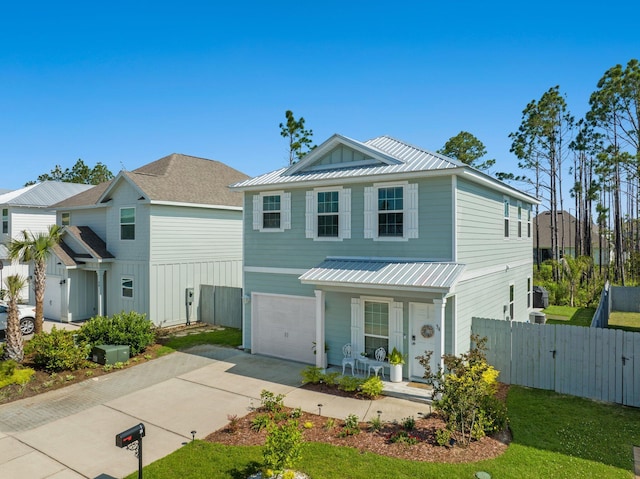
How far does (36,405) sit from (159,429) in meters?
3.88

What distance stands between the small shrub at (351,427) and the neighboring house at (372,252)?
3037mm

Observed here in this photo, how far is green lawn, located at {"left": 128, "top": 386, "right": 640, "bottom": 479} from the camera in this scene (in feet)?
22.1

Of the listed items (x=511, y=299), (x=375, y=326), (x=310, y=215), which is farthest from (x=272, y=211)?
(x=511, y=299)

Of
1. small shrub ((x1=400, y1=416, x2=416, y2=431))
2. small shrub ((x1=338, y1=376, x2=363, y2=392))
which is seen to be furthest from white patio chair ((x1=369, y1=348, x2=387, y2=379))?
small shrub ((x1=400, y1=416, x2=416, y2=431))

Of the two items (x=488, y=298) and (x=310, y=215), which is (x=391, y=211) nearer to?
(x=310, y=215)

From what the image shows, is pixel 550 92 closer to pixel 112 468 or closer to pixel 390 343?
pixel 390 343

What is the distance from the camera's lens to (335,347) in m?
12.6

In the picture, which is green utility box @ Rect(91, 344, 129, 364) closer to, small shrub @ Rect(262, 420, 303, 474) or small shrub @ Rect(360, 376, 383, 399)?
small shrub @ Rect(360, 376, 383, 399)

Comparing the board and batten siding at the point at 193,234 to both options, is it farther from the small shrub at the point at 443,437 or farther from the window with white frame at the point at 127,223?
the small shrub at the point at 443,437

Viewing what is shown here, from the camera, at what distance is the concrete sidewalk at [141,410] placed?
292 inches

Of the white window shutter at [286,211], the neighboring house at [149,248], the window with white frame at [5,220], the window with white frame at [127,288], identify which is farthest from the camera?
the window with white frame at [5,220]

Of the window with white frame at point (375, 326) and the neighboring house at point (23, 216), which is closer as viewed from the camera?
the window with white frame at point (375, 326)

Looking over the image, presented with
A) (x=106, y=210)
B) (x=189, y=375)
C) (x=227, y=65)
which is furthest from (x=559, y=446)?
(x=106, y=210)

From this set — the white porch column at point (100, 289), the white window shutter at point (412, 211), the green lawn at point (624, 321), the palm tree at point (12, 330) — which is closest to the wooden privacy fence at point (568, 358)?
the white window shutter at point (412, 211)
